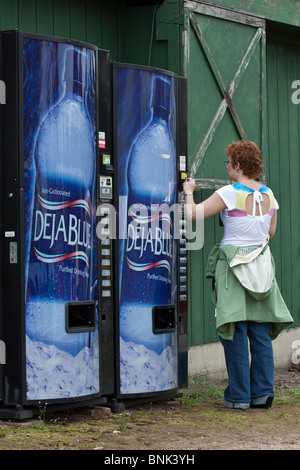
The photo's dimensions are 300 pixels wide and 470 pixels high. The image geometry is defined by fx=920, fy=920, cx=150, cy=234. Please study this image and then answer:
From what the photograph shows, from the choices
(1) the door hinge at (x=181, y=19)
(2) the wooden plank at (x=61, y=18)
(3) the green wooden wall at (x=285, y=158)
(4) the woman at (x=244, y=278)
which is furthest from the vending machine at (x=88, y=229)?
(3) the green wooden wall at (x=285, y=158)

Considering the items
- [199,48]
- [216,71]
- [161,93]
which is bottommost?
[161,93]

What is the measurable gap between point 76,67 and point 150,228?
122 cm

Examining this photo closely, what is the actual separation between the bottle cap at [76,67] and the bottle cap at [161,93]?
636 millimetres

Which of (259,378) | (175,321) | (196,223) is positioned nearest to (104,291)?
(175,321)

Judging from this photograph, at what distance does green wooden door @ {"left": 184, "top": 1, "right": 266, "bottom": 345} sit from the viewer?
302 inches

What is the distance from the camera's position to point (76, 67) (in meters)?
5.85

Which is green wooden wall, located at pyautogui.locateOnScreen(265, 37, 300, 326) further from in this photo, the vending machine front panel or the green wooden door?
the vending machine front panel

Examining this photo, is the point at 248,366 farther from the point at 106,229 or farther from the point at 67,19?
the point at 67,19

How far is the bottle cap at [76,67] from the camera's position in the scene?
580cm

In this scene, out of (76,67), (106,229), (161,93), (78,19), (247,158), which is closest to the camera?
(76,67)

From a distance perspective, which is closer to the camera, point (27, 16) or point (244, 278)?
point (244, 278)

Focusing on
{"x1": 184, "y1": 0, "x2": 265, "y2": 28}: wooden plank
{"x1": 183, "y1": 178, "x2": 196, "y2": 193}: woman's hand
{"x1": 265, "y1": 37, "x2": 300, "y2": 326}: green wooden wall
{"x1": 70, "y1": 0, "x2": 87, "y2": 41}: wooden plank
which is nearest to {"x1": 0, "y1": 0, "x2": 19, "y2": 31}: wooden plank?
{"x1": 70, "y1": 0, "x2": 87, "y2": 41}: wooden plank

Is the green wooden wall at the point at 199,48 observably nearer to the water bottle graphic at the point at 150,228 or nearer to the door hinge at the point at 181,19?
the door hinge at the point at 181,19

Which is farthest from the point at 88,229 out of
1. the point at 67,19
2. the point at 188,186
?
the point at 67,19
